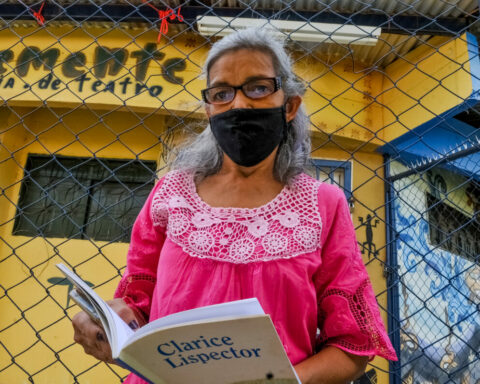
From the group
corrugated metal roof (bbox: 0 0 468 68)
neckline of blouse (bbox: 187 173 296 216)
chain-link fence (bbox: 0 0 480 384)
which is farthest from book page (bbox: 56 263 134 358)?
chain-link fence (bbox: 0 0 480 384)

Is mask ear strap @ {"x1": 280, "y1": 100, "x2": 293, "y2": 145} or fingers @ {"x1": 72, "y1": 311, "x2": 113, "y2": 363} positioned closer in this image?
fingers @ {"x1": 72, "y1": 311, "x2": 113, "y2": 363}

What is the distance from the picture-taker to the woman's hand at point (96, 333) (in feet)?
3.04

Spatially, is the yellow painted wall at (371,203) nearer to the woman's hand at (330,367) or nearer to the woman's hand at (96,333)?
the woman's hand at (330,367)

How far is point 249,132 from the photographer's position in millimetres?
1111

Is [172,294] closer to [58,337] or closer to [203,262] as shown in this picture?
[203,262]

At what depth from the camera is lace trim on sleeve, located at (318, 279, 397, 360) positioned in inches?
37.1

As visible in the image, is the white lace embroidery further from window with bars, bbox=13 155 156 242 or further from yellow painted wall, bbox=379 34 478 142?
window with bars, bbox=13 155 156 242

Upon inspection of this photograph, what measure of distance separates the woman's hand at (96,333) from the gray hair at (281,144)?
44 centimetres

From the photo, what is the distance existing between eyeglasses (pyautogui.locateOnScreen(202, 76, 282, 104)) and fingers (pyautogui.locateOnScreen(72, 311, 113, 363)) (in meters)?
0.69

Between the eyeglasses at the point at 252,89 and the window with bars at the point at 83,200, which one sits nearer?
the eyeglasses at the point at 252,89

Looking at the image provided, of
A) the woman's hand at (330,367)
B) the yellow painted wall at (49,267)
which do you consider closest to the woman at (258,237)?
the woman's hand at (330,367)

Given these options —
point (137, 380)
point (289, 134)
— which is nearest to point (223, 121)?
point (289, 134)

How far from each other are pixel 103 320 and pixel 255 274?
0.36 m

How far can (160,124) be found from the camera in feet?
13.1
